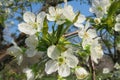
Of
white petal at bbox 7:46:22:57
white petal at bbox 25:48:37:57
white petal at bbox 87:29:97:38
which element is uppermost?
white petal at bbox 87:29:97:38

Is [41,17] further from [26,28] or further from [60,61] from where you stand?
[60,61]

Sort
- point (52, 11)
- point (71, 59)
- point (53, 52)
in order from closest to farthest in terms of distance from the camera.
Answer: point (53, 52) → point (71, 59) → point (52, 11)

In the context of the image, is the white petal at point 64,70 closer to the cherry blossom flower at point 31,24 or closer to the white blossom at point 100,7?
the cherry blossom flower at point 31,24

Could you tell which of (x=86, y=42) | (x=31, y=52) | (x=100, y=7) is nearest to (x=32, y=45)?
(x=31, y=52)

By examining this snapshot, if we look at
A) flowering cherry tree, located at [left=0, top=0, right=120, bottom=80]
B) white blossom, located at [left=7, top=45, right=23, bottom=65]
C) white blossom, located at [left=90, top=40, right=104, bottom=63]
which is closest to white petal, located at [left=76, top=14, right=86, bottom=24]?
flowering cherry tree, located at [left=0, top=0, right=120, bottom=80]

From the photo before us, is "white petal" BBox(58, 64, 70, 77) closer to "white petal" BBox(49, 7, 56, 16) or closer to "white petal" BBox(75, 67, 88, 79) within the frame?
"white petal" BBox(75, 67, 88, 79)

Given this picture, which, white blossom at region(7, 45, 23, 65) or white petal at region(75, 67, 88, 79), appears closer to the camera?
white petal at region(75, 67, 88, 79)

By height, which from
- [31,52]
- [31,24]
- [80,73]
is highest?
[31,24]

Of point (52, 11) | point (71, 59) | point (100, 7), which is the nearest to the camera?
point (71, 59)
